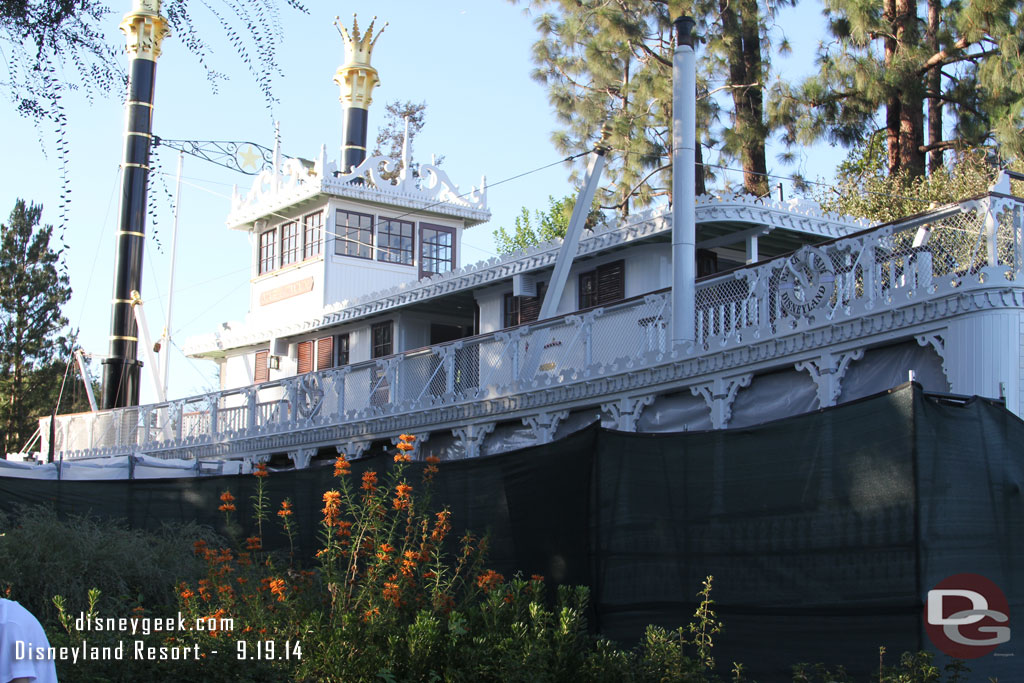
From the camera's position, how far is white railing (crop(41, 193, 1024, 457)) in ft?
46.0

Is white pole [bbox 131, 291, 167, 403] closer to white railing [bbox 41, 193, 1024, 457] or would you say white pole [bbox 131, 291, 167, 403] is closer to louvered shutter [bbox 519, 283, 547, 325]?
white railing [bbox 41, 193, 1024, 457]

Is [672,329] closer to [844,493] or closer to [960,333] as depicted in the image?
[960,333]

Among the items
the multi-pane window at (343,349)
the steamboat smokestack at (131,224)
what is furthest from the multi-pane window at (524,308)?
the steamboat smokestack at (131,224)

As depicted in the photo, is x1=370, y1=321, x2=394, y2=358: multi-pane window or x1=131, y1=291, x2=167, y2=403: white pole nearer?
x1=370, y1=321, x2=394, y2=358: multi-pane window

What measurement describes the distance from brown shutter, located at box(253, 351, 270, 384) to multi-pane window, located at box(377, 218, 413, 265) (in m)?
4.37

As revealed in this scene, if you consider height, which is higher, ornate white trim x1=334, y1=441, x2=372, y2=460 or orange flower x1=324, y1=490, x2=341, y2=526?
ornate white trim x1=334, y1=441, x2=372, y2=460

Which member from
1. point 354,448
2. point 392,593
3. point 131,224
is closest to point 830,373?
point 392,593

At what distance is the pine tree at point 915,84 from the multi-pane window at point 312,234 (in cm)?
1237

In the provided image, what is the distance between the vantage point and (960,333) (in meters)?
13.7

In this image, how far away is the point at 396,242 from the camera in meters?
32.6

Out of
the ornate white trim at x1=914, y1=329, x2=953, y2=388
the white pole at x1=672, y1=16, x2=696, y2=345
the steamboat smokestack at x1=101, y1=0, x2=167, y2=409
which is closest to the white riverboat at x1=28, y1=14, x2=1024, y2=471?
the ornate white trim at x1=914, y1=329, x2=953, y2=388

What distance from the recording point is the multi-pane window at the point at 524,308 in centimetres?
2441

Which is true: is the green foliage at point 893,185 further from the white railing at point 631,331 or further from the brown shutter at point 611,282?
the white railing at point 631,331

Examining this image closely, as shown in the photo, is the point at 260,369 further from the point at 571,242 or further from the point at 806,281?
the point at 806,281
